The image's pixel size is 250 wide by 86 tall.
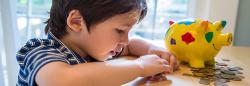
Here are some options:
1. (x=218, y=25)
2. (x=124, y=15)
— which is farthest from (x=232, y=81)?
(x=124, y=15)

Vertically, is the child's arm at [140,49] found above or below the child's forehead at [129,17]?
below

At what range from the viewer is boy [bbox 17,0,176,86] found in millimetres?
502

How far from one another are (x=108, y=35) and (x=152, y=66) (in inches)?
4.3

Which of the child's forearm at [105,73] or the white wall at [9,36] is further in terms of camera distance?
the white wall at [9,36]

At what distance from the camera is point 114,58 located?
2.44 ft

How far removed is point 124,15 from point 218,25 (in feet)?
0.86

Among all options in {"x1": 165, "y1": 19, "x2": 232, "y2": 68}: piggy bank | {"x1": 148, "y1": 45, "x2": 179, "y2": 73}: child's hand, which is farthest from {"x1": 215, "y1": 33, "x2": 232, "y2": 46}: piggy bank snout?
{"x1": 148, "y1": 45, "x2": 179, "y2": 73}: child's hand

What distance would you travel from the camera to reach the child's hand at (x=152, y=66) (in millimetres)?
586

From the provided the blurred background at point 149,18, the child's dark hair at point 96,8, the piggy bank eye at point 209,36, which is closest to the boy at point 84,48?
the child's dark hair at point 96,8

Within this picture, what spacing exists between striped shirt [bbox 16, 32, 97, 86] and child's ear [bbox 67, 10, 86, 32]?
0.04 m

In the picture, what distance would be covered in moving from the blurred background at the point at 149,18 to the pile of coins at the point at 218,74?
0.46 metres

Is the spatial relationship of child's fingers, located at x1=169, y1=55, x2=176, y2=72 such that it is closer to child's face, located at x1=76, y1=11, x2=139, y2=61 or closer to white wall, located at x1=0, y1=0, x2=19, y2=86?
child's face, located at x1=76, y1=11, x2=139, y2=61

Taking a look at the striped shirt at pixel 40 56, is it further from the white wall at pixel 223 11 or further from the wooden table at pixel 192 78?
the white wall at pixel 223 11

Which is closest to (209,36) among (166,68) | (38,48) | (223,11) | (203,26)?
(203,26)
